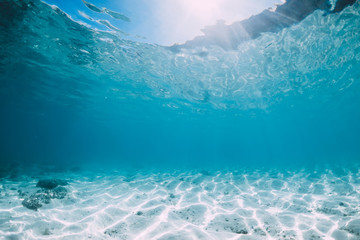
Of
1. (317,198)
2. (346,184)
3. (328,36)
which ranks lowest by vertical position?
(317,198)

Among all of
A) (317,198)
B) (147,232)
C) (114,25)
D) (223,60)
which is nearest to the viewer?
(147,232)

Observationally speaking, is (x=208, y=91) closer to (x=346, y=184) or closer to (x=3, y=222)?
(x=346, y=184)

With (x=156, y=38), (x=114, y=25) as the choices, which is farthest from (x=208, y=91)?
(x=114, y=25)

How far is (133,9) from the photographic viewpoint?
943cm

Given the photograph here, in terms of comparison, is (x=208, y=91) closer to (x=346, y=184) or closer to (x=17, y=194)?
(x=346, y=184)

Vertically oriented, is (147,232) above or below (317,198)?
below

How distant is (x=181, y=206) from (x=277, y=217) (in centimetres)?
371

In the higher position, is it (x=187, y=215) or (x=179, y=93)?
(x=179, y=93)

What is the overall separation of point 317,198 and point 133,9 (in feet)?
43.8

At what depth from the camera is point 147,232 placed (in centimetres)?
542

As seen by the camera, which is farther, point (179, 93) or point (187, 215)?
point (179, 93)

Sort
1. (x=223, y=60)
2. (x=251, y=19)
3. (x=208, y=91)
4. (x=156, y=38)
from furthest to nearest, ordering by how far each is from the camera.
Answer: (x=208, y=91)
(x=223, y=60)
(x=156, y=38)
(x=251, y=19)

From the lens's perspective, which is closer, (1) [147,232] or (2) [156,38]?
(1) [147,232]

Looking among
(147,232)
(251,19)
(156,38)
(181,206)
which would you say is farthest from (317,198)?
(156,38)
